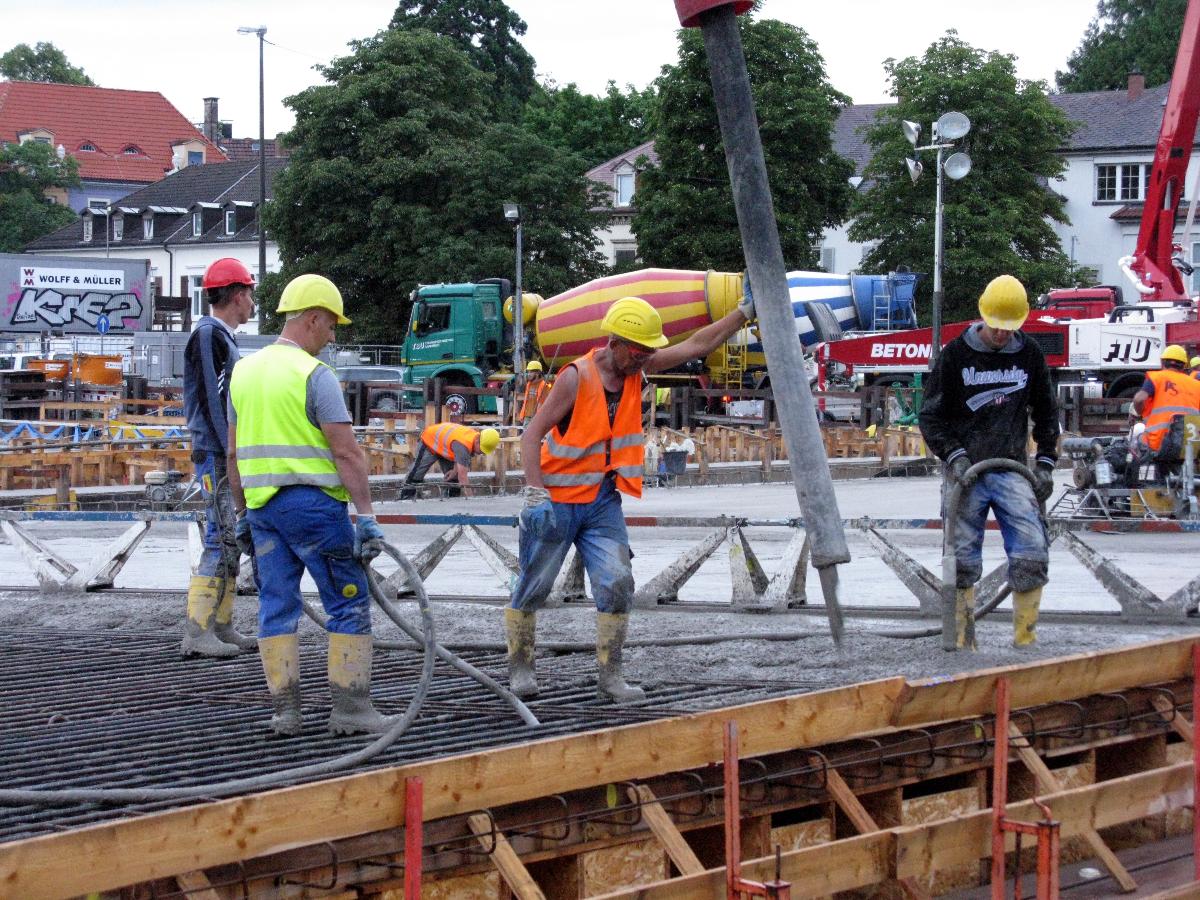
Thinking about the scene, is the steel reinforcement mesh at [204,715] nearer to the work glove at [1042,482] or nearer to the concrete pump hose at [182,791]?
the concrete pump hose at [182,791]

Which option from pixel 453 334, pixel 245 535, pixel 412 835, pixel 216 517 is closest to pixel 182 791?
pixel 412 835

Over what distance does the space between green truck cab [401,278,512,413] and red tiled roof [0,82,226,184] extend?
55438 mm

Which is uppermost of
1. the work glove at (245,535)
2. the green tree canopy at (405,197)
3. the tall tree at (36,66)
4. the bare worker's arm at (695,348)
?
the tall tree at (36,66)

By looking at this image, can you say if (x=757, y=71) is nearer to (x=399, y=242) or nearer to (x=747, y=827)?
(x=399, y=242)

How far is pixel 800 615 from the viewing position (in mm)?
9781

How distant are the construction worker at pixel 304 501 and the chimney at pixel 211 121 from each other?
9147cm

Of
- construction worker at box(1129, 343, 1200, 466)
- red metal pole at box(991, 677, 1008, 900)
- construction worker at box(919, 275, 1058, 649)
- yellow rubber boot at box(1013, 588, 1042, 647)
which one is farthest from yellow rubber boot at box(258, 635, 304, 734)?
construction worker at box(1129, 343, 1200, 466)

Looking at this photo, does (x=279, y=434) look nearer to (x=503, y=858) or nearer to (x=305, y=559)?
(x=305, y=559)

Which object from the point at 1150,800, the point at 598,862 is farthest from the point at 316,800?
the point at 1150,800

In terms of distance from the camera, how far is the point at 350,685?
19.6 feet

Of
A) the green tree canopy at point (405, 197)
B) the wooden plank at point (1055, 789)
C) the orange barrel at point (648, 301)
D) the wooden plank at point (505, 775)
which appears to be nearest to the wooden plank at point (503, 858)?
the wooden plank at point (505, 775)

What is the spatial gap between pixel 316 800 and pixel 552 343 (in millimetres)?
31250

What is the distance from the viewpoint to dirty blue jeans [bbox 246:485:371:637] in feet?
19.4

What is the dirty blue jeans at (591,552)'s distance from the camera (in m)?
6.49
